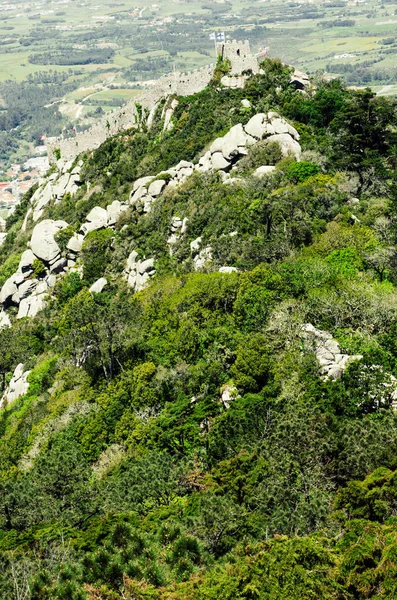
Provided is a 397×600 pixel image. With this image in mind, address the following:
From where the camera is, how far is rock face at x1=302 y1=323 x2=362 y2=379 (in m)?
31.5

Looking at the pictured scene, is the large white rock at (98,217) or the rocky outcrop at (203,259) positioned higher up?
the rocky outcrop at (203,259)

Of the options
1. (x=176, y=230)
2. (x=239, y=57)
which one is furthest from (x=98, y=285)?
(x=239, y=57)

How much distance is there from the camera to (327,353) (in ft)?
106

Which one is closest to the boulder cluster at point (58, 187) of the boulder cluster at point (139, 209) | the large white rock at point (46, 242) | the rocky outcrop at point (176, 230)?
the large white rock at point (46, 242)

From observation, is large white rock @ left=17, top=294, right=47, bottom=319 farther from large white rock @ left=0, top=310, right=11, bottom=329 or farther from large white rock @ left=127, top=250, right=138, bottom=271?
large white rock @ left=127, top=250, right=138, bottom=271

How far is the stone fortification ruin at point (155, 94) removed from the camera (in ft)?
237

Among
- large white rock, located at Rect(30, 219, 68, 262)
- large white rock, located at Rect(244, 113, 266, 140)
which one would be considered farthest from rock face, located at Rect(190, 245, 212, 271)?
large white rock, located at Rect(30, 219, 68, 262)

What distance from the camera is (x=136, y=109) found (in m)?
81.6

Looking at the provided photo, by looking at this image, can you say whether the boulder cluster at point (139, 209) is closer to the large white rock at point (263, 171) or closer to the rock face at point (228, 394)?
the large white rock at point (263, 171)

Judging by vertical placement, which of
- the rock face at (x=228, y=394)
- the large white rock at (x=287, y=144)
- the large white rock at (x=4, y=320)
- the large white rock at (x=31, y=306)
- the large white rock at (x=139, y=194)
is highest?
the large white rock at (x=287, y=144)

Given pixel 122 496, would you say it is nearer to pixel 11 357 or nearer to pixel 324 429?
pixel 324 429

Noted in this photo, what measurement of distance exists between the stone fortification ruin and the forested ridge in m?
11.5

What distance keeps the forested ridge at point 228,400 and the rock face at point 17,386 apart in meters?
0.92

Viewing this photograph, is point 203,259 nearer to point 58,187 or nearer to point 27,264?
point 27,264
